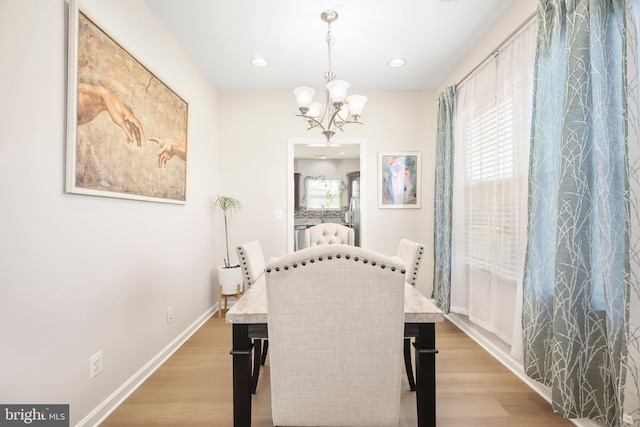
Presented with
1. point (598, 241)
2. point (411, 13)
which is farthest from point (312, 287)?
point (411, 13)

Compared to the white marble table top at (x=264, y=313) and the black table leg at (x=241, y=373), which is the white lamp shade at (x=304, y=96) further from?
the black table leg at (x=241, y=373)

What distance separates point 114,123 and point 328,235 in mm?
1956

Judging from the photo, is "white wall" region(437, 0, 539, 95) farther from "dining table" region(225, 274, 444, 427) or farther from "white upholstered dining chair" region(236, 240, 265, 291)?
"white upholstered dining chair" region(236, 240, 265, 291)

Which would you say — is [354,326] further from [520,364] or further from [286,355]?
[520,364]

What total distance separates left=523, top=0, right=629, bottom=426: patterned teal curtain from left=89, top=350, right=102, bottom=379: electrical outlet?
2466 mm

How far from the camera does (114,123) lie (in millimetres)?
1791

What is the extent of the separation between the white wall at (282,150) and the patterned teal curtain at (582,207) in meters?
1.99

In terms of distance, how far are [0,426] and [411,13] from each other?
3240 mm

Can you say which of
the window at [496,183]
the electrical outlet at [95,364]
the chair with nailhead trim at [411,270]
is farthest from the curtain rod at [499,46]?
the electrical outlet at [95,364]

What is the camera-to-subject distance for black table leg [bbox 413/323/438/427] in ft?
4.12

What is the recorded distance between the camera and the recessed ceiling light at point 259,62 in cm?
294

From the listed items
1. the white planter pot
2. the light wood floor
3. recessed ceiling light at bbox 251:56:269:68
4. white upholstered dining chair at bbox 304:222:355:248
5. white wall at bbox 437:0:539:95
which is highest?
recessed ceiling light at bbox 251:56:269:68

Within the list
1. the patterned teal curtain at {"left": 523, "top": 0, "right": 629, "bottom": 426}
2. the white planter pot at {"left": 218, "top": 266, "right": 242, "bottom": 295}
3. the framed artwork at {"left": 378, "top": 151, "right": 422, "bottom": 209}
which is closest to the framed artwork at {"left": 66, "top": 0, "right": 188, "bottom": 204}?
the white planter pot at {"left": 218, "top": 266, "right": 242, "bottom": 295}

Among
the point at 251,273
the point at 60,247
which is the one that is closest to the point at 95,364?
the point at 60,247
